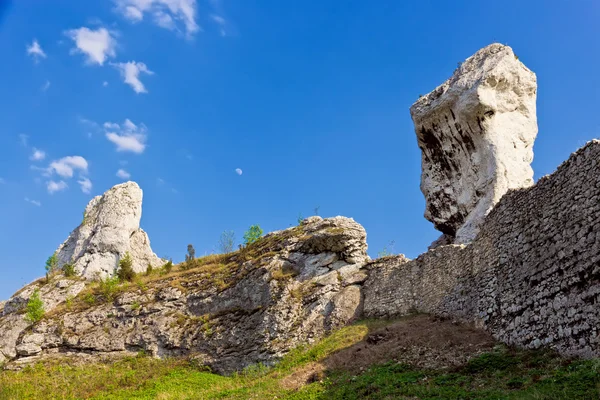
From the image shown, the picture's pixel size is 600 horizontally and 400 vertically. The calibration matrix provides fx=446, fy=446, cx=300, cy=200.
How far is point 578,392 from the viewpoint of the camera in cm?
859

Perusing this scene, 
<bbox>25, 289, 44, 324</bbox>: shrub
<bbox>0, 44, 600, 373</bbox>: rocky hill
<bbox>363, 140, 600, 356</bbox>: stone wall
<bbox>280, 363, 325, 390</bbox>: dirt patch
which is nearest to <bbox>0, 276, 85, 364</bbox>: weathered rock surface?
<bbox>0, 44, 600, 373</bbox>: rocky hill

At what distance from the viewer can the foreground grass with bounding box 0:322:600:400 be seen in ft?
32.3

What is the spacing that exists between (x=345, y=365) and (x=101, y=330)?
23522mm

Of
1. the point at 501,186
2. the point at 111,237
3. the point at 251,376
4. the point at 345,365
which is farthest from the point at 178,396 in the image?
the point at 111,237

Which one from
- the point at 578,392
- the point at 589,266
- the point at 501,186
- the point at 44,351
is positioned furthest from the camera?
the point at 44,351

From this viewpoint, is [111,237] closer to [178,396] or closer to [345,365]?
[178,396]

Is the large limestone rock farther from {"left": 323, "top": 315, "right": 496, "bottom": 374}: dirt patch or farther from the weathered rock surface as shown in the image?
the weathered rock surface

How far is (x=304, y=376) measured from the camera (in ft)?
58.1

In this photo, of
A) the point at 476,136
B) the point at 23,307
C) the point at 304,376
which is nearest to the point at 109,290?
the point at 23,307

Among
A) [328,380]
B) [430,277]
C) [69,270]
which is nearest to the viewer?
[328,380]

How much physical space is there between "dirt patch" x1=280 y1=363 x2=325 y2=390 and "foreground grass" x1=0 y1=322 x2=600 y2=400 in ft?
0.40

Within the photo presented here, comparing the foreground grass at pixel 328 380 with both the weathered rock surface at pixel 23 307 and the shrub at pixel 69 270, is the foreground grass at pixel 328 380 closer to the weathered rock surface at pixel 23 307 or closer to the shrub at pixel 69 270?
the weathered rock surface at pixel 23 307

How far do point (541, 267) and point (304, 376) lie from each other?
32.2 feet

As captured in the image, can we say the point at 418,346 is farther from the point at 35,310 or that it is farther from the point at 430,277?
the point at 35,310
